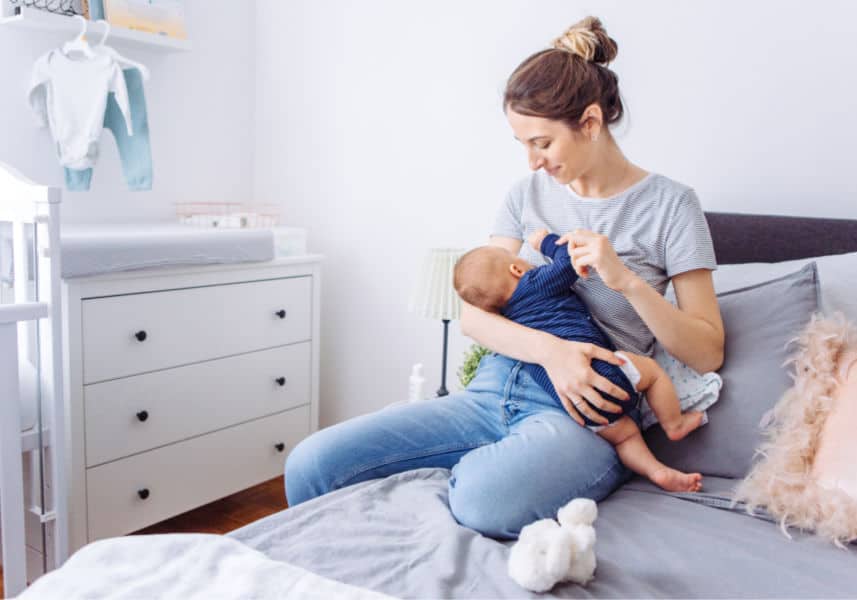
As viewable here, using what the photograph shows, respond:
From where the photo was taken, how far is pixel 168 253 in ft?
6.43

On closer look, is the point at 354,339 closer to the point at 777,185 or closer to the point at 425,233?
the point at 425,233

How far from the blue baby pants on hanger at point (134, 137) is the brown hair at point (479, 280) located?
1.29 metres

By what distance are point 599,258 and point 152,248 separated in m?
1.18

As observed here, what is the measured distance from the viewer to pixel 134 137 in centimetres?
231

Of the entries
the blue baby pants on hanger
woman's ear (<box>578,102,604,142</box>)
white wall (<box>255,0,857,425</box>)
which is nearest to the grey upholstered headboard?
white wall (<box>255,0,857,425</box>)

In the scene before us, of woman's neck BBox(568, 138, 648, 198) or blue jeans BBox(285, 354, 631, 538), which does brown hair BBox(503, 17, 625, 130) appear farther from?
blue jeans BBox(285, 354, 631, 538)

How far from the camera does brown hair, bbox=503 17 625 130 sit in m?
1.37

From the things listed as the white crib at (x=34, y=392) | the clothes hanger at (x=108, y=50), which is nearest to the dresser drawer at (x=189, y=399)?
the white crib at (x=34, y=392)

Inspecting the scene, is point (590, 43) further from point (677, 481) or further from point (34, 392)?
point (34, 392)

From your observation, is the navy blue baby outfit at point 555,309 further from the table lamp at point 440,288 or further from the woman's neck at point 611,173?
the table lamp at point 440,288

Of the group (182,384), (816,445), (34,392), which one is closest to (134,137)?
(182,384)

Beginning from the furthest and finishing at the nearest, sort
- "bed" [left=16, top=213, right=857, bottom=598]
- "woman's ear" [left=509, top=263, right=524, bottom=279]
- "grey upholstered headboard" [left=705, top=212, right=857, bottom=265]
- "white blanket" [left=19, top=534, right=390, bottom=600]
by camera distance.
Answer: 1. "grey upholstered headboard" [left=705, top=212, right=857, bottom=265]
2. "woman's ear" [left=509, top=263, right=524, bottom=279]
3. "bed" [left=16, top=213, right=857, bottom=598]
4. "white blanket" [left=19, top=534, right=390, bottom=600]

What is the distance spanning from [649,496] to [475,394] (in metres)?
0.36

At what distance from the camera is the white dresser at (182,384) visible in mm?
1854
